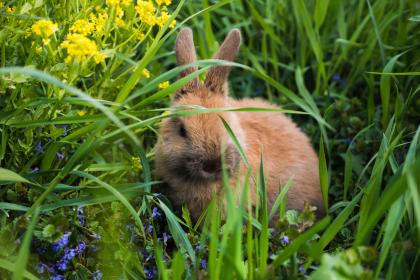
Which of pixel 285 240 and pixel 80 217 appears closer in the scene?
pixel 285 240

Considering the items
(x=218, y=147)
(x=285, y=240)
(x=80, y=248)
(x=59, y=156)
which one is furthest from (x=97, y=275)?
(x=218, y=147)

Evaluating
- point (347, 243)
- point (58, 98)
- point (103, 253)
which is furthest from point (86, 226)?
point (347, 243)

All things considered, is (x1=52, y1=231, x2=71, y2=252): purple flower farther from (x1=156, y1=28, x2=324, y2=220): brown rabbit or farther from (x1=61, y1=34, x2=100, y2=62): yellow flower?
(x1=156, y1=28, x2=324, y2=220): brown rabbit

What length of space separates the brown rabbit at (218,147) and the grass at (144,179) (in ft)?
0.70

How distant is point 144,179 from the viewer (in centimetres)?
354

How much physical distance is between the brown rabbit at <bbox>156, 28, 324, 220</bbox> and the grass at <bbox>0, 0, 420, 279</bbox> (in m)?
0.21

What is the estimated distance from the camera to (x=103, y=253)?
325 cm

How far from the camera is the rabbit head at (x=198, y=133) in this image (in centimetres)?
379

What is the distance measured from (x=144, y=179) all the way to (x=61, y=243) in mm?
678

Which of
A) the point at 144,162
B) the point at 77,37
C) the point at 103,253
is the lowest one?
the point at 103,253

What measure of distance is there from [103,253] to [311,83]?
9.01 feet

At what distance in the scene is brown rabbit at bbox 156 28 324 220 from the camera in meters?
3.83

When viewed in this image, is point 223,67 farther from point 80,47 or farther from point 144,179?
point 80,47

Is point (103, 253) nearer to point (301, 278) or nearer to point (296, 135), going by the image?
point (301, 278)
